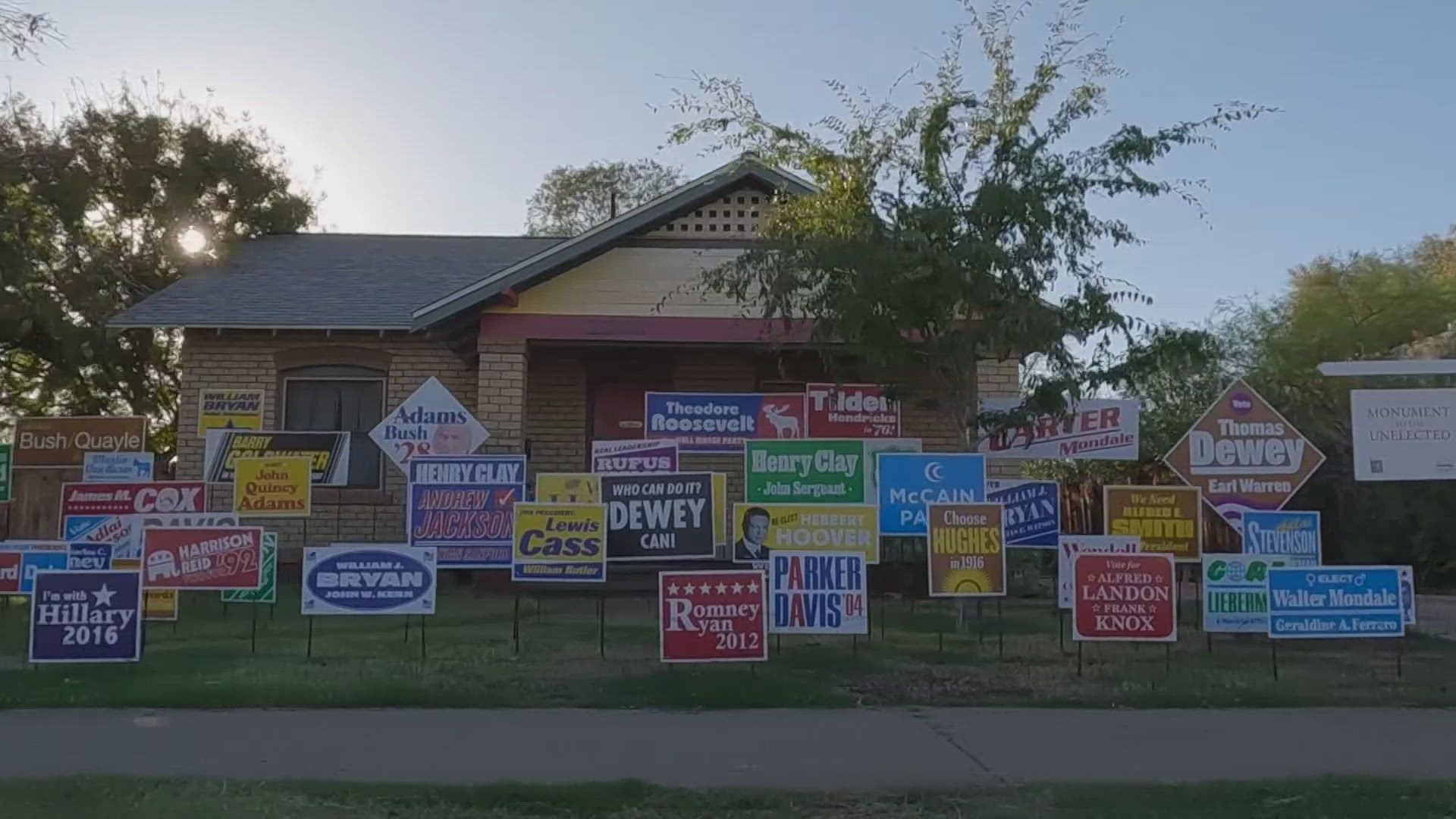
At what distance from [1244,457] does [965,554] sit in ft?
12.6

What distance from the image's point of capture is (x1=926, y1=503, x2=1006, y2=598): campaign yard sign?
12.6 m

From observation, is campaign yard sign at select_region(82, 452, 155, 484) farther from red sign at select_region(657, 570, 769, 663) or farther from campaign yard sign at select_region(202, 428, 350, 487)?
red sign at select_region(657, 570, 769, 663)

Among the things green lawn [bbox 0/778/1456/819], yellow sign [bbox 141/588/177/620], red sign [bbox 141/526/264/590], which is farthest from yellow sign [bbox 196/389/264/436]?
green lawn [bbox 0/778/1456/819]

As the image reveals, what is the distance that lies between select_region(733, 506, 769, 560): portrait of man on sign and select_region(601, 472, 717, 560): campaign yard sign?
969mm

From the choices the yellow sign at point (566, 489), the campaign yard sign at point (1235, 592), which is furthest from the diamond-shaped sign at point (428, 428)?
the campaign yard sign at point (1235, 592)

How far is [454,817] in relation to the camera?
677 cm

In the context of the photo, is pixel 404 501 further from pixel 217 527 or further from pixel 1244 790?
pixel 1244 790

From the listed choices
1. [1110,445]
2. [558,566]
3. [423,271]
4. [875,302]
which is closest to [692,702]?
[558,566]

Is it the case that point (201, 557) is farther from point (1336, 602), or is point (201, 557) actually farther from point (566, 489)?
point (1336, 602)

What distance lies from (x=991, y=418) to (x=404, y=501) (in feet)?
29.6

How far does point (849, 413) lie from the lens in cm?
1733

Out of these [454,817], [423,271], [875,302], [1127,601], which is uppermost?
[423,271]

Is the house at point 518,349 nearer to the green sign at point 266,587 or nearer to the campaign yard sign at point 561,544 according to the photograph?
the green sign at point 266,587

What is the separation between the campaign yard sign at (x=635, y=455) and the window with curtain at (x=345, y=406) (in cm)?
566
